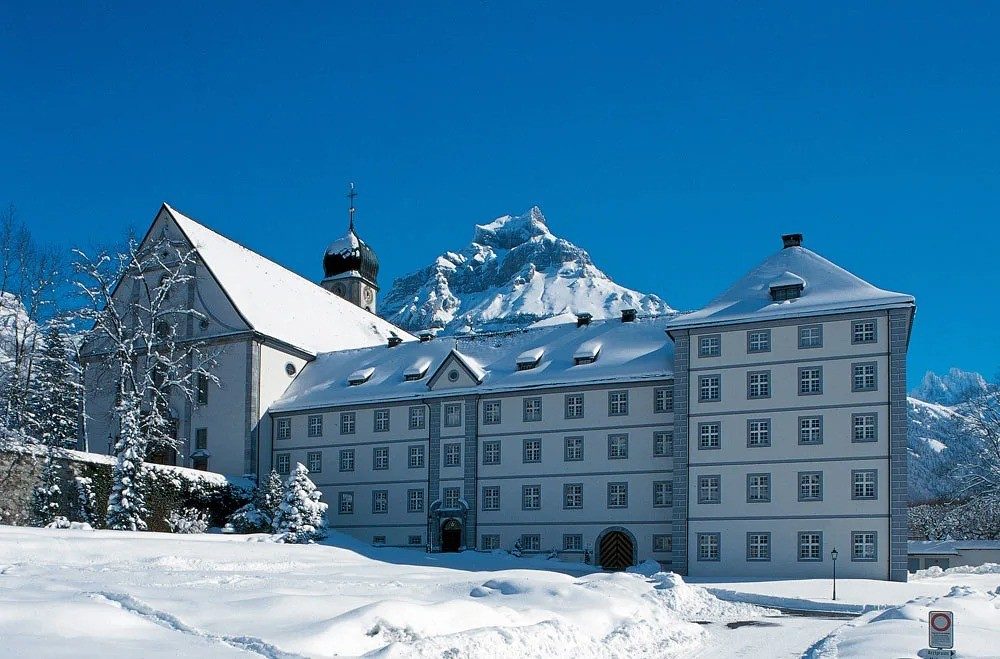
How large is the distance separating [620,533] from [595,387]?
21.4ft

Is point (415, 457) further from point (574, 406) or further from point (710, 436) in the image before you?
point (710, 436)

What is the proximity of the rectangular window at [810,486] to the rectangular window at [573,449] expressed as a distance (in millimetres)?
10015

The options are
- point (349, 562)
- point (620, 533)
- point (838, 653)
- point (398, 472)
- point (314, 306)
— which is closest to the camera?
point (838, 653)

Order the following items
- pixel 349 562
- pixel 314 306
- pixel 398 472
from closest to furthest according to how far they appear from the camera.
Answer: pixel 349 562 → pixel 398 472 → pixel 314 306

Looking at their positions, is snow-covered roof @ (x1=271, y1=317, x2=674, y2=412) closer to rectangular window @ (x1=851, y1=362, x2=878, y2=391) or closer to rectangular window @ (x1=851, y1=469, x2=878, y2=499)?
rectangular window @ (x1=851, y1=362, x2=878, y2=391)

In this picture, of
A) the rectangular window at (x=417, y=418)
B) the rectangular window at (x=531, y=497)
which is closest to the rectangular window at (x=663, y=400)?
the rectangular window at (x=531, y=497)

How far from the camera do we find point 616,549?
47781mm

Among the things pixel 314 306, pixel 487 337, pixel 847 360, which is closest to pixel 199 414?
pixel 314 306

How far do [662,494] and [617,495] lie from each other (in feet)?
6.74

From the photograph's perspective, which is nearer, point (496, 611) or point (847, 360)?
point (496, 611)

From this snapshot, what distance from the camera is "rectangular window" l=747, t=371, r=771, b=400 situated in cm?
4500

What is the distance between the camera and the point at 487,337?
185ft

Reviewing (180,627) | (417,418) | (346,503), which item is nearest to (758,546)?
(417,418)

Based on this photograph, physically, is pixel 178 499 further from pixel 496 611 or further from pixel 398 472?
pixel 496 611
